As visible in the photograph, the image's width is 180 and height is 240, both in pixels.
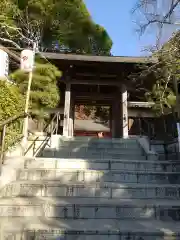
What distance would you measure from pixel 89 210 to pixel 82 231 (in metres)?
0.56

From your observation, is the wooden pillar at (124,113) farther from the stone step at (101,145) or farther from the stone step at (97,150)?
the stone step at (97,150)

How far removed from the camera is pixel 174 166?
468 cm

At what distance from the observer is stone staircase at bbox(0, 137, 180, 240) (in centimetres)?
252

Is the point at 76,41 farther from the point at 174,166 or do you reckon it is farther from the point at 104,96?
the point at 174,166

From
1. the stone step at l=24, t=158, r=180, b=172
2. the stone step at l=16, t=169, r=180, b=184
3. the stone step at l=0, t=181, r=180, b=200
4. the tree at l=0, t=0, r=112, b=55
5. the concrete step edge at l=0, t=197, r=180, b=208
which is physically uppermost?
the tree at l=0, t=0, r=112, b=55

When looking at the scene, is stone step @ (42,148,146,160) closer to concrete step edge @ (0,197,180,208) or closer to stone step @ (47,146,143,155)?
stone step @ (47,146,143,155)

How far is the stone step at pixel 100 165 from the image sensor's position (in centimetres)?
449

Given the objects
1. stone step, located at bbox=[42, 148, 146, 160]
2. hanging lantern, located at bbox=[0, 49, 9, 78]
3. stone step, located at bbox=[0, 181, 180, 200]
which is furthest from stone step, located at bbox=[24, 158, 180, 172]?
hanging lantern, located at bbox=[0, 49, 9, 78]

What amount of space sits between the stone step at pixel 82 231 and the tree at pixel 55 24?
39.2ft

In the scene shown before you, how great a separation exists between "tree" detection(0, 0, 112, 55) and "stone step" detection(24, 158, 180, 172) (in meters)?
10.2

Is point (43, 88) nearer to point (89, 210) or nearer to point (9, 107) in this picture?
point (9, 107)

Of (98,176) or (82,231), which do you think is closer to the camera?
(82,231)

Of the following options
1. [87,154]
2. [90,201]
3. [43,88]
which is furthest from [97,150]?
[90,201]

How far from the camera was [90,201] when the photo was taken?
10.7ft
